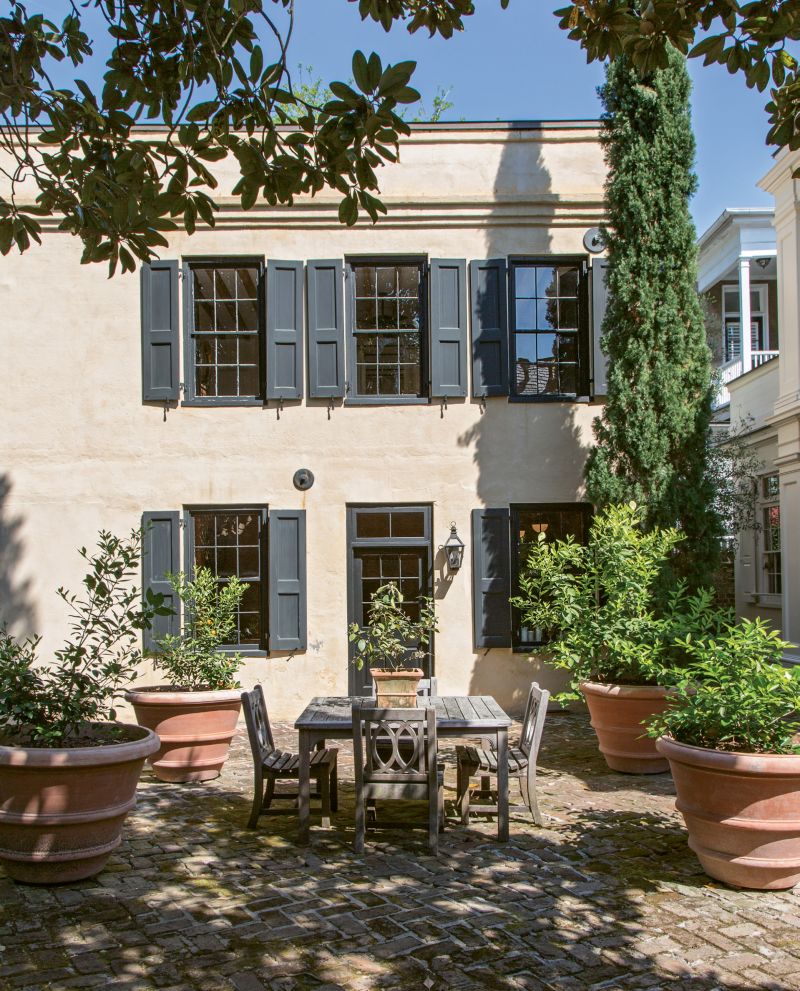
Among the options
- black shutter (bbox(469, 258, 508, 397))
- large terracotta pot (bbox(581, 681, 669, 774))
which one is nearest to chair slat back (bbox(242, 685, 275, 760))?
large terracotta pot (bbox(581, 681, 669, 774))

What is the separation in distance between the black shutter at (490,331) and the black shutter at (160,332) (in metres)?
3.38

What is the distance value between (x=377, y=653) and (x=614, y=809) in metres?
1.92

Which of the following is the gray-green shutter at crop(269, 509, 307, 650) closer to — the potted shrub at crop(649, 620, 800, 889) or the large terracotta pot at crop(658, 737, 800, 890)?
the potted shrub at crop(649, 620, 800, 889)

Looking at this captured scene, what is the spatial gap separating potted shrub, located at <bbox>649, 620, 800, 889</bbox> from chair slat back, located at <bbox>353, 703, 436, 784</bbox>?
132cm

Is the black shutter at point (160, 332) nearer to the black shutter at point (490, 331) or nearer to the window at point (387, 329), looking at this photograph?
the window at point (387, 329)

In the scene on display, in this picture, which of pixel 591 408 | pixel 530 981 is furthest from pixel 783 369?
pixel 530 981

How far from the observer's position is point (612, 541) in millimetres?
8086

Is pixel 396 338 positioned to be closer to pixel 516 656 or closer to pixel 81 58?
pixel 516 656

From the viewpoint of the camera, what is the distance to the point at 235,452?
1087 cm

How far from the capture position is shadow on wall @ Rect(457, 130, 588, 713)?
35.5 ft


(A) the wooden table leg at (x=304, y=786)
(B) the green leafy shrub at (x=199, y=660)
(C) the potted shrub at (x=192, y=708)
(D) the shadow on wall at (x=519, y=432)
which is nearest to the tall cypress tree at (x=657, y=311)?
(D) the shadow on wall at (x=519, y=432)

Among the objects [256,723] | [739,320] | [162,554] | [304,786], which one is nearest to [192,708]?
[256,723]

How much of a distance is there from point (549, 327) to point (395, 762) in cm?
687

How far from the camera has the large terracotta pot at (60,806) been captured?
480cm
